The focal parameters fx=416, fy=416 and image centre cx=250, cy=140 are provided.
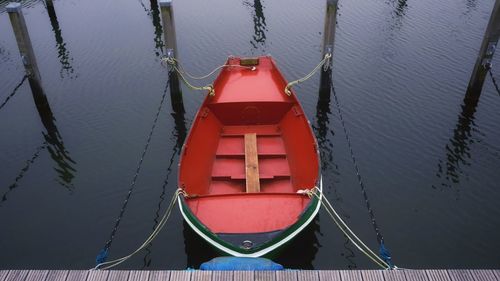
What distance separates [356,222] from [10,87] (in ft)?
Answer: 51.6

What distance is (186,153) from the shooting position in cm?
1099

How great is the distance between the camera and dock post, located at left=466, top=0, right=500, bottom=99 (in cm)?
1366

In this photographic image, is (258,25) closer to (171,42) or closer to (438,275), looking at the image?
(171,42)

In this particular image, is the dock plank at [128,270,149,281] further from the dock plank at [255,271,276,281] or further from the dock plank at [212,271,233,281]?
the dock plank at [255,271,276,281]

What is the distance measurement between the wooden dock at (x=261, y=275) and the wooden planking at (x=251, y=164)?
4.56m

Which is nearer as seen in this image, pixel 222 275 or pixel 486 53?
pixel 222 275

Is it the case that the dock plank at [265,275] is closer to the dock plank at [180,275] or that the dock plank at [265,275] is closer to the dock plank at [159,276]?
the dock plank at [180,275]

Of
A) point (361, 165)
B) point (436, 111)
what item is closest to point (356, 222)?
point (361, 165)

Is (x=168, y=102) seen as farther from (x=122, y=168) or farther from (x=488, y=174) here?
(x=488, y=174)

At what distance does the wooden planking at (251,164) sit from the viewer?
11014mm

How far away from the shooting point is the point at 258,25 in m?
23.7

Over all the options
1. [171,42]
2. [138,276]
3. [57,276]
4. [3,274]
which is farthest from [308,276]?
[171,42]

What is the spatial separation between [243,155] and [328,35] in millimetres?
5419

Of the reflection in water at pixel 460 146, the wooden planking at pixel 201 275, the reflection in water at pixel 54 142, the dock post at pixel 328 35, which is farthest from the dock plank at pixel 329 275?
the dock post at pixel 328 35
